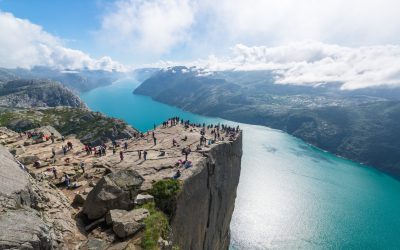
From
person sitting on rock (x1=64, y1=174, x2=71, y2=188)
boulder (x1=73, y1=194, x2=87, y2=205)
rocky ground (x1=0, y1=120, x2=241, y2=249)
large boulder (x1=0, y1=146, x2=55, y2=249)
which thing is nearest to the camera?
large boulder (x1=0, y1=146, x2=55, y2=249)

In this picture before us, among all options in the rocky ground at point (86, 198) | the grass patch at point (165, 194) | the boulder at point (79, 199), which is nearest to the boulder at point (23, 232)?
the rocky ground at point (86, 198)

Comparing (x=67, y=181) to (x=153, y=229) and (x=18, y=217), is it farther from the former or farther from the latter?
(x=18, y=217)

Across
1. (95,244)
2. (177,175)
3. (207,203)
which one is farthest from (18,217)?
(207,203)

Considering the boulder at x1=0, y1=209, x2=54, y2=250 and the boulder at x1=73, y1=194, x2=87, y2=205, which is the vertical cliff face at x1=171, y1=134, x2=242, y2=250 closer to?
the boulder at x1=73, y1=194, x2=87, y2=205

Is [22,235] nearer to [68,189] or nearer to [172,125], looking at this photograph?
[68,189]

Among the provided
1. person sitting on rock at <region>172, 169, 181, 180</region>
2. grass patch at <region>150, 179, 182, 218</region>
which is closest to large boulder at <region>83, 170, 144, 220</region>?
grass patch at <region>150, 179, 182, 218</region>
